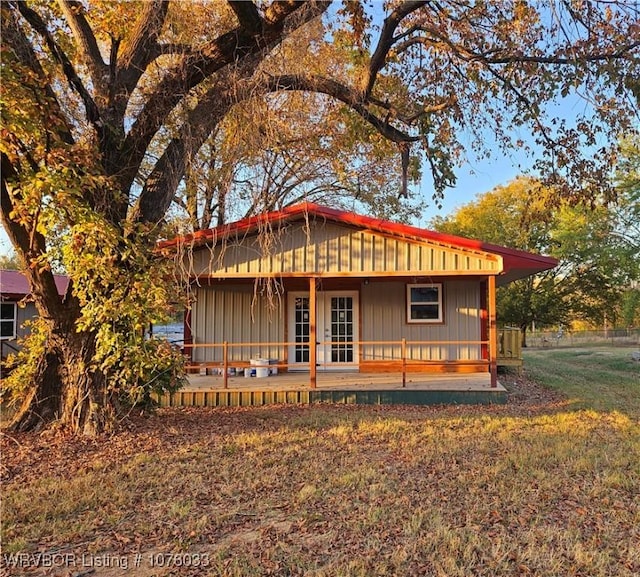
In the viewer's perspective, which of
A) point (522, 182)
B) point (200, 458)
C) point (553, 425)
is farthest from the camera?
point (522, 182)

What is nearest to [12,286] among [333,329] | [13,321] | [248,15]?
[13,321]

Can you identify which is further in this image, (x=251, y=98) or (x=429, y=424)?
(x=429, y=424)

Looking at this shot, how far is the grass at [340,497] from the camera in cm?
352

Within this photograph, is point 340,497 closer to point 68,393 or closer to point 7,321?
point 68,393

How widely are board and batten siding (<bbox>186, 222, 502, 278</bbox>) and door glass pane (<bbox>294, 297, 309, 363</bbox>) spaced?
109 inches

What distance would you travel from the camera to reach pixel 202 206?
16.9 m

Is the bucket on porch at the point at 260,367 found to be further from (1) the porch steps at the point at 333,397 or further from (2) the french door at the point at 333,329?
(1) the porch steps at the point at 333,397

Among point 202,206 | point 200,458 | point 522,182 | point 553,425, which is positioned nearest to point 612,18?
point 553,425

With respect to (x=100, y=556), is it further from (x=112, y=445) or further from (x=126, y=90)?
(x=126, y=90)

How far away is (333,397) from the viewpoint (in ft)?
30.9

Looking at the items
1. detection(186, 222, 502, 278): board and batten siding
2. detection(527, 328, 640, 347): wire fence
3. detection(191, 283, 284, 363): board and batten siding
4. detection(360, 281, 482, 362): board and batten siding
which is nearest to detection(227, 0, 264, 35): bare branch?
detection(186, 222, 502, 278): board and batten siding

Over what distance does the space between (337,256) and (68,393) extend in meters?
5.37

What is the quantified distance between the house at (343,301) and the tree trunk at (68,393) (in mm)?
3254

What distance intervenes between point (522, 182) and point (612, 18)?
80.4 ft
